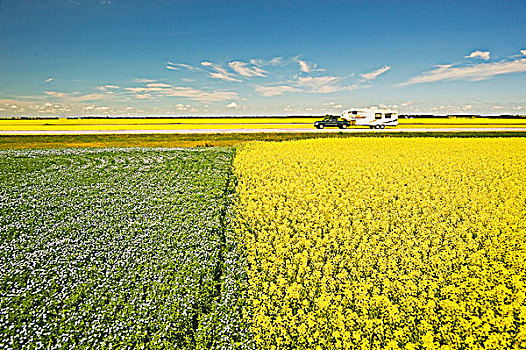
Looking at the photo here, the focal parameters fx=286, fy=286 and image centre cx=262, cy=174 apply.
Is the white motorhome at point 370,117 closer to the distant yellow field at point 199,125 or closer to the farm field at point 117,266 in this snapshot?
the distant yellow field at point 199,125

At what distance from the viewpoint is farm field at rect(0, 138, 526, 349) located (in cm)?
503

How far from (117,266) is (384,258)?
250 inches

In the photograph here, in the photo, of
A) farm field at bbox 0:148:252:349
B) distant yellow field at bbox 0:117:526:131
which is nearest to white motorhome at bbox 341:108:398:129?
distant yellow field at bbox 0:117:526:131

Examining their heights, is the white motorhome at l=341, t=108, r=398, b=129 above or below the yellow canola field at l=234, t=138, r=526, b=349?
above

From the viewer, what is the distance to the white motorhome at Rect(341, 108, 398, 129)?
43.6 meters

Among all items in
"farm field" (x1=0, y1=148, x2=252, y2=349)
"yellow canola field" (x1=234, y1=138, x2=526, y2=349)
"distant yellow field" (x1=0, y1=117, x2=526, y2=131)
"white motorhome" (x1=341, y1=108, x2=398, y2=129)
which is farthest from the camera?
"distant yellow field" (x1=0, y1=117, x2=526, y2=131)

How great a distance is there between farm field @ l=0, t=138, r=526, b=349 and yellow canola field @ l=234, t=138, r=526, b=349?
4 cm

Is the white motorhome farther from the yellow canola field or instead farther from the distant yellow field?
the yellow canola field

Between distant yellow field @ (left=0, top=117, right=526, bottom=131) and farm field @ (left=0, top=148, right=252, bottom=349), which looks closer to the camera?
farm field @ (left=0, top=148, right=252, bottom=349)

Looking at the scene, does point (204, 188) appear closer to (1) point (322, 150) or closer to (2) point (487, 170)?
(1) point (322, 150)

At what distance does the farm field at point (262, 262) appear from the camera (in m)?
5.03

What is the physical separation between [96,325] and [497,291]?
7723mm

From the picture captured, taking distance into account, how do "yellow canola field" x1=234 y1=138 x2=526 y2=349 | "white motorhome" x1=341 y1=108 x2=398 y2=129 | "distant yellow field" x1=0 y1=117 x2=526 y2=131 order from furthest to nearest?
1. "distant yellow field" x1=0 y1=117 x2=526 y2=131
2. "white motorhome" x1=341 y1=108 x2=398 y2=129
3. "yellow canola field" x1=234 y1=138 x2=526 y2=349

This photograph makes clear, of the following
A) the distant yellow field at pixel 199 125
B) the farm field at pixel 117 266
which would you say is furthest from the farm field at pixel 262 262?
the distant yellow field at pixel 199 125
